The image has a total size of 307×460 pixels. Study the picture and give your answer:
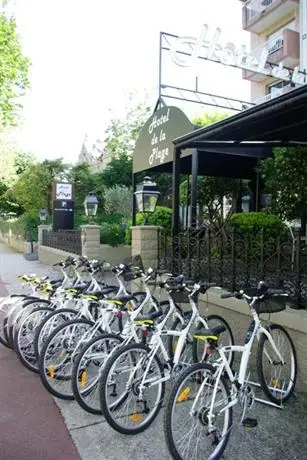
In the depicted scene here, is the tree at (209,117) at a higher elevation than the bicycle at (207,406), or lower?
higher

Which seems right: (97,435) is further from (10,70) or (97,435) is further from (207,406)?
(10,70)

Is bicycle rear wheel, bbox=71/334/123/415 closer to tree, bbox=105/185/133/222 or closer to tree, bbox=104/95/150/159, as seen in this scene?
tree, bbox=105/185/133/222

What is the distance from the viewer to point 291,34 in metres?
16.5

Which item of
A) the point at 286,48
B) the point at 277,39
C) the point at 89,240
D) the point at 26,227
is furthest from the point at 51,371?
the point at 277,39

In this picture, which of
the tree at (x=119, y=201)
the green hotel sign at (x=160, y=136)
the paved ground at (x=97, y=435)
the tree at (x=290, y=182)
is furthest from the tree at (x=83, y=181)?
the paved ground at (x=97, y=435)

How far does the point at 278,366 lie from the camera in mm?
3779

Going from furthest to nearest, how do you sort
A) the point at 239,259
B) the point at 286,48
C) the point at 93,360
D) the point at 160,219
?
1. the point at 286,48
2. the point at 160,219
3. the point at 239,259
4. the point at 93,360

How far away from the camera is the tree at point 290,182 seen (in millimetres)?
7422

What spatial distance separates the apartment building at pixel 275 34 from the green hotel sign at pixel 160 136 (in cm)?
734

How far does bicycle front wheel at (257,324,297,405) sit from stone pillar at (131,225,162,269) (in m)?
2.96

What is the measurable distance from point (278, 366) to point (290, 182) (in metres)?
4.66

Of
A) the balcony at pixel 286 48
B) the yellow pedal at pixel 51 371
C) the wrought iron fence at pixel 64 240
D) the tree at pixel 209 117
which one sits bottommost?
the yellow pedal at pixel 51 371

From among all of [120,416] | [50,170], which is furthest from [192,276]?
[50,170]

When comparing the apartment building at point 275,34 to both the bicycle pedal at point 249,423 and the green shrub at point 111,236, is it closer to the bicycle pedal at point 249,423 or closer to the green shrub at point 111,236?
the green shrub at point 111,236
